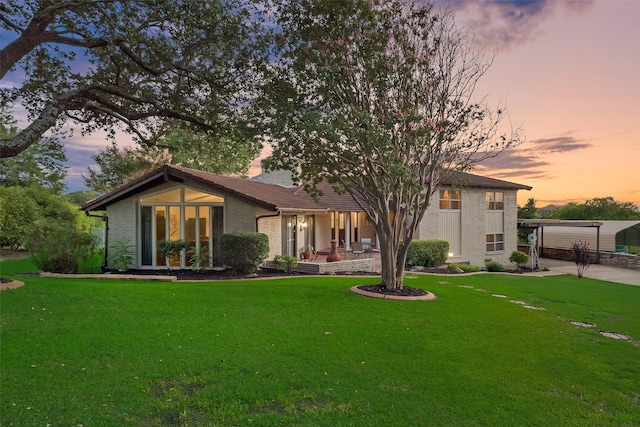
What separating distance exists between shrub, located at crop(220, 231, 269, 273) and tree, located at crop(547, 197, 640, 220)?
182ft

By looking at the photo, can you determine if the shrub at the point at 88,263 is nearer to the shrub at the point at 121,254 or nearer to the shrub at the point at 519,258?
the shrub at the point at 121,254

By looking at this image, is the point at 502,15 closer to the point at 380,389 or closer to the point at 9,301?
the point at 380,389

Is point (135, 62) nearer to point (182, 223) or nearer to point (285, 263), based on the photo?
point (182, 223)

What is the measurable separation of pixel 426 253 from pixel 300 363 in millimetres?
16567

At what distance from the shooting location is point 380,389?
4.64 metres

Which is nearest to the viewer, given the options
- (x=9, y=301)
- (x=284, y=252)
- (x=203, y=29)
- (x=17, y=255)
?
(x=9, y=301)

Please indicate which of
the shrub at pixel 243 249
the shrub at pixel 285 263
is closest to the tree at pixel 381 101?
the shrub at pixel 243 249

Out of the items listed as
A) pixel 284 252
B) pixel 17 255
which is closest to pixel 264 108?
pixel 284 252

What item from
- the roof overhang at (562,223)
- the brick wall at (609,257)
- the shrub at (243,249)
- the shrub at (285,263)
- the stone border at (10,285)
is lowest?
the brick wall at (609,257)

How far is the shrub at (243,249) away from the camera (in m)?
14.8

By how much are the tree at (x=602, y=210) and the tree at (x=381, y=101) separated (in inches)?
2155

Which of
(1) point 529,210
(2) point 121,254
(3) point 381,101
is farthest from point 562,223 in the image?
(2) point 121,254

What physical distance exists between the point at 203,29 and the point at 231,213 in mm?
7565

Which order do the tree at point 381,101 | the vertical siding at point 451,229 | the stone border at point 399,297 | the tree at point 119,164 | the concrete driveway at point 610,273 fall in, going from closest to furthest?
the tree at point 381,101 < the stone border at point 399,297 < the concrete driveway at point 610,273 < the vertical siding at point 451,229 < the tree at point 119,164
